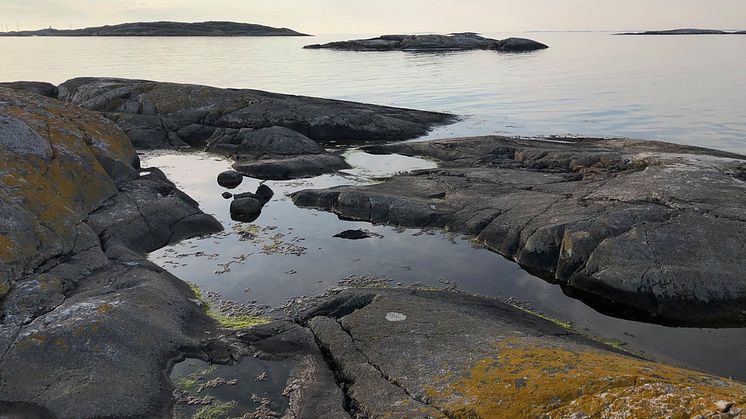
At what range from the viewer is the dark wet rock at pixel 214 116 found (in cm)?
3028

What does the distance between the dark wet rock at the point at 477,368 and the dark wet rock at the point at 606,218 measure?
2695 mm

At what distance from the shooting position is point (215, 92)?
1323 inches

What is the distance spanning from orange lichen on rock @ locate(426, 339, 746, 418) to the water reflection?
3653 millimetres

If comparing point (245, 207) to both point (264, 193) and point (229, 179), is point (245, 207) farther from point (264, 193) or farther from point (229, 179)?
point (229, 179)

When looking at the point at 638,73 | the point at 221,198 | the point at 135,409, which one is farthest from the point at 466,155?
the point at 638,73

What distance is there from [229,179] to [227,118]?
38.6 ft

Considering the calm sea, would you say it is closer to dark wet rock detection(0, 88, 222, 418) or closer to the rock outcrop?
the rock outcrop

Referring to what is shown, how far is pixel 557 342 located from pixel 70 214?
11.0m

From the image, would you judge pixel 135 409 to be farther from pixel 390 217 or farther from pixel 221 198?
pixel 221 198

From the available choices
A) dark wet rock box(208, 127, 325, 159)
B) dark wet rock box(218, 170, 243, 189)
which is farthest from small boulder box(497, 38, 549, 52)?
dark wet rock box(218, 170, 243, 189)

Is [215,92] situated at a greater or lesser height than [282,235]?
greater

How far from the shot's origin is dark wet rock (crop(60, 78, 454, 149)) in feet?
99.3

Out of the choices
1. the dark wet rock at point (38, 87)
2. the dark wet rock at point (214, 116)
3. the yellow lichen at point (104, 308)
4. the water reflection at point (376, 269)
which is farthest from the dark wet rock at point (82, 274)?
the dark wet rock at point (38, 87)

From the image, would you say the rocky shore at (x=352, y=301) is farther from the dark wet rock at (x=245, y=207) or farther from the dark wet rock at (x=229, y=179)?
the dark wet rock at (x=229, y=179)
